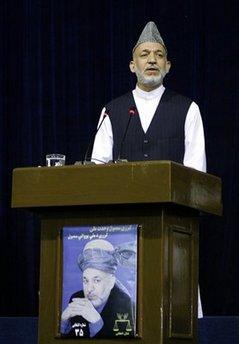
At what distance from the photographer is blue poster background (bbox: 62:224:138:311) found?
3.58m

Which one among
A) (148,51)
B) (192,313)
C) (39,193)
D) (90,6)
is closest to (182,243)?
Answer: (192,313)

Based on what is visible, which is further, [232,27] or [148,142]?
[232,27]

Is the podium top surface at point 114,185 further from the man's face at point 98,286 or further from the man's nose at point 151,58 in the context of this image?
the man's nose at point 151,58

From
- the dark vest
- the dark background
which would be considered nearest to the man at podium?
the dark vest

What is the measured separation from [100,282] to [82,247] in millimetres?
139

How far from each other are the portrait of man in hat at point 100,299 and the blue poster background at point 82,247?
0.05 ft

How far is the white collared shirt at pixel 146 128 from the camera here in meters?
4.39

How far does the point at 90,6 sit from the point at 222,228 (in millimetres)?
1373

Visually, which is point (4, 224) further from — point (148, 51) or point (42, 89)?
point (148, 51)

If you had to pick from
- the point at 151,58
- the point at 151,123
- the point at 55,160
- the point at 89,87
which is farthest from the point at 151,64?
the point at 89,87

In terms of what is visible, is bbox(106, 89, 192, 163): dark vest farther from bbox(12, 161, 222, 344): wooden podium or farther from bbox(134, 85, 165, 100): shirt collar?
bbox(12, 161, 222, 344): wooden podium

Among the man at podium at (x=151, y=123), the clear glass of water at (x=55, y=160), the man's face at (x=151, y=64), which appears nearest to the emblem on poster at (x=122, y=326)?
the clear glass of water at (x=55, y=160)

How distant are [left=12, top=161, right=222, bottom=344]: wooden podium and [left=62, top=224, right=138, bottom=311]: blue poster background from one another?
23 millimetres

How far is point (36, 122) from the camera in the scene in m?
5.56
